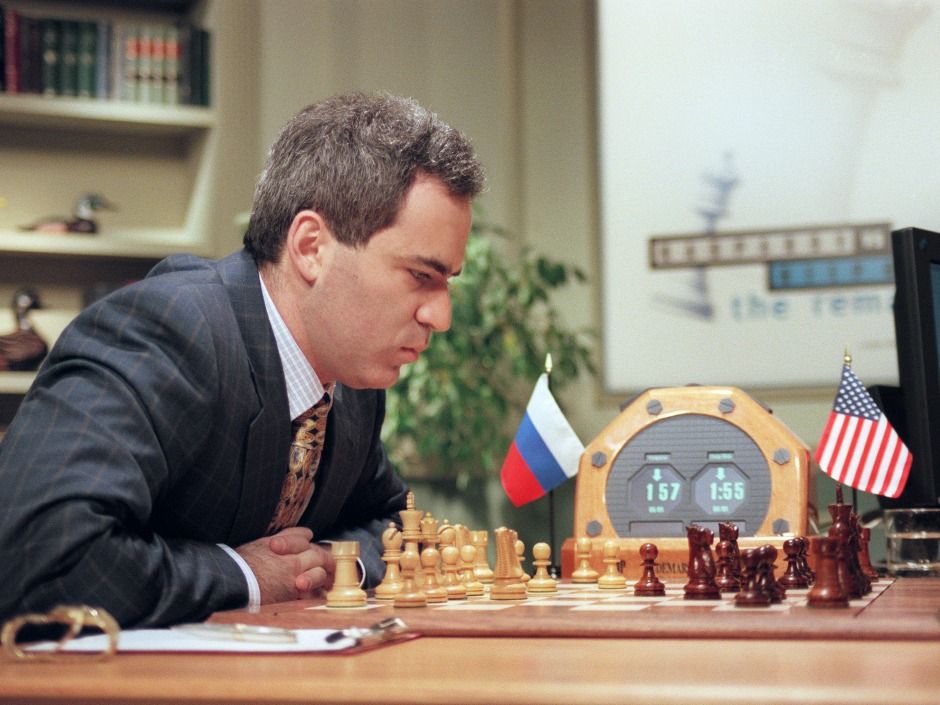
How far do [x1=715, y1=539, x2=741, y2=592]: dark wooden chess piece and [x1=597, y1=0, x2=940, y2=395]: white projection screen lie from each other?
8.56 ft

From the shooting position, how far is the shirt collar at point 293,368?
194cm

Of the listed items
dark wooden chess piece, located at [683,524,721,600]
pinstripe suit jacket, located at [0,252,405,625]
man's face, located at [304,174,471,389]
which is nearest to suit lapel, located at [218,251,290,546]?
pinstripe suit jacket, located at [0,252,405,625]

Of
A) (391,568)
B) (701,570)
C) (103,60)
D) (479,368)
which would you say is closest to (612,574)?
(701,570)

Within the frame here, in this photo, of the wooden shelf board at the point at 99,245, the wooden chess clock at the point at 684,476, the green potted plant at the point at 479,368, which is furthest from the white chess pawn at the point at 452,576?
the wooden shelf board at the point at 99,245

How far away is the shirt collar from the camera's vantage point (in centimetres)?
194

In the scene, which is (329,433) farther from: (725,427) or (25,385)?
(25,385)

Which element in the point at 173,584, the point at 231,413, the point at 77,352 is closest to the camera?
the point at 173,584

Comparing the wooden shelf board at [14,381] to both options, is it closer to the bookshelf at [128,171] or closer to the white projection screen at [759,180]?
the bookshelf at [128,171]

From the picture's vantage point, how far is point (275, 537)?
1808 millimetres

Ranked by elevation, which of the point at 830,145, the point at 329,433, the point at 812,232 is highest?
the point at 830,145

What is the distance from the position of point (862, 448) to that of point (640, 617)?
1034mm

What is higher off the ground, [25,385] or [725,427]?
[25,385]

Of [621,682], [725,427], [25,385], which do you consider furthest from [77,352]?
[25,385]

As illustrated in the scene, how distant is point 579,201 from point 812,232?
836mm
